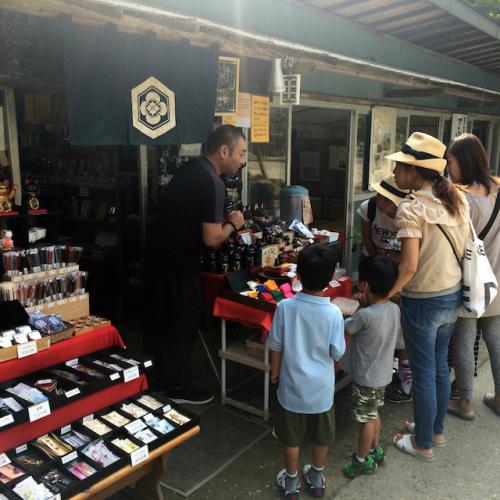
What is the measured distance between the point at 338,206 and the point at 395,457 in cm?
847

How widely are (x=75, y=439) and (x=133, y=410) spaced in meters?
0.36

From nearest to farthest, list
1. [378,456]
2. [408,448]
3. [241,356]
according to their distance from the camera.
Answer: [378,456] < [408,448] < [241,356]

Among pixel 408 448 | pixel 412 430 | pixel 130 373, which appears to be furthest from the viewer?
pixel 412 430

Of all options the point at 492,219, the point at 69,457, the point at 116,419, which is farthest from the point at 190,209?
the point at 492,219

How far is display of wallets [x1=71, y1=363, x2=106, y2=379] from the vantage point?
2.99 metres

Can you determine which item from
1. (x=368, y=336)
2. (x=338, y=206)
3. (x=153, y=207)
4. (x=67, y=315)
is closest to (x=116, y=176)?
(x=153, y=207)

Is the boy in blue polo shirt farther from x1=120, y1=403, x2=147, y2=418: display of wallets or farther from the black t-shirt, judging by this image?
the black t-shirt

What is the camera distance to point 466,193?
12.9ft

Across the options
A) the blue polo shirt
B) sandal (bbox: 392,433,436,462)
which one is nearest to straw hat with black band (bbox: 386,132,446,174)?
the blue polo shirt

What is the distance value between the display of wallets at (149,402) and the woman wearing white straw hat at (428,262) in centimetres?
161

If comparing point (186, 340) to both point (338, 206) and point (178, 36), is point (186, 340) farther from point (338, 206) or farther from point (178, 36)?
point (338, 206)

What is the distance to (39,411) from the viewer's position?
2.60 metres

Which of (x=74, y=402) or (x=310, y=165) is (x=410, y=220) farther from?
(x=310, y=165)

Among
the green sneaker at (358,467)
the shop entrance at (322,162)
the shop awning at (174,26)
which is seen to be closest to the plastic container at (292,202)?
the shop awning at (174,26)
